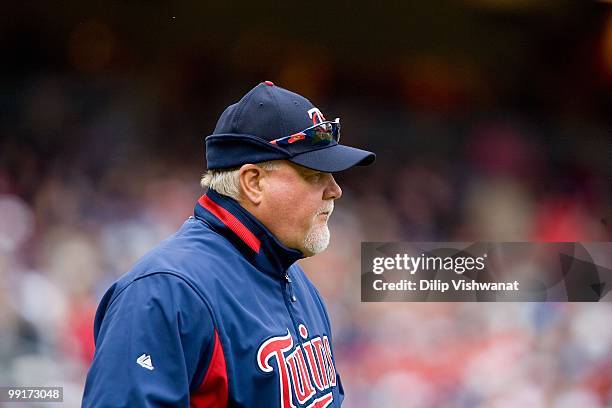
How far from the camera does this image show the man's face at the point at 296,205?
6.34 feet

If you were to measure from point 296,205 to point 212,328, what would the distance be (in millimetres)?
417

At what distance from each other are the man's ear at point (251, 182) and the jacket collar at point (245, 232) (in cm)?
3

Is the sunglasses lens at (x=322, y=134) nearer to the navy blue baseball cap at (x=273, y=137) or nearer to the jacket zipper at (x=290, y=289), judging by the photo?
the navy blue baseball cap at (x=273, y=137)

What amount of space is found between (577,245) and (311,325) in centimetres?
245

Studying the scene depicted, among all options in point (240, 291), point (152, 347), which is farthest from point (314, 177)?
point (152, 347)

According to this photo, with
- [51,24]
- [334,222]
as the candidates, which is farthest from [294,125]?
[51,24]

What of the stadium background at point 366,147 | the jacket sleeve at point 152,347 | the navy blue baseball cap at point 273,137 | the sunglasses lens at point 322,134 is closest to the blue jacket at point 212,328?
the jacket sleeve at point 152,347

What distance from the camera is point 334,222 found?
4.12 m

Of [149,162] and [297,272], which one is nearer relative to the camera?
[297,272]

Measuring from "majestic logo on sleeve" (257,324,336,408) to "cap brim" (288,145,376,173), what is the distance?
0.37 metres

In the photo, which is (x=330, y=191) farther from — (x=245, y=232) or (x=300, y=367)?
(x=300, y=367)

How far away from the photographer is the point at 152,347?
156 cm

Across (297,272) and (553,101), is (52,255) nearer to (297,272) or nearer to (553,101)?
(297,272)

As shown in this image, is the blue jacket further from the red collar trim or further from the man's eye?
the man's eye
